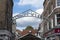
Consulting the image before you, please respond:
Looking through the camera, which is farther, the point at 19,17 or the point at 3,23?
the point at 19,17

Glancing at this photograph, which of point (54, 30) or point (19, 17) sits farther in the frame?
point (19, 17)

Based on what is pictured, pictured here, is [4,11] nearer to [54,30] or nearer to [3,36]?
[3,36]

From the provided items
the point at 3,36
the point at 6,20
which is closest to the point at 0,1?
the point at 6,20

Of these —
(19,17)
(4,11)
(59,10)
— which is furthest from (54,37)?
(4,11)

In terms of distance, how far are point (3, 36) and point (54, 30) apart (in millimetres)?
9231

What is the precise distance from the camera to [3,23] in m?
37.2

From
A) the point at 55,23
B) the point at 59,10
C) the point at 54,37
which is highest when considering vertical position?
the point at 59,10

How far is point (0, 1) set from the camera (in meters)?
37.8

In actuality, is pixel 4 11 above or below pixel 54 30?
above

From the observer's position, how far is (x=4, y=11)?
37.6 metres

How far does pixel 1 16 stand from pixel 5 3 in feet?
8.15

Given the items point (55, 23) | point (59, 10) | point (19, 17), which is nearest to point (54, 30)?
point (55, 23)

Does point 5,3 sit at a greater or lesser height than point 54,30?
greater

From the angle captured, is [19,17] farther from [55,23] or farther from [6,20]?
[55,23]
